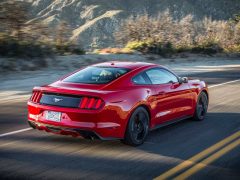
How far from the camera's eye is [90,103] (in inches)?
280

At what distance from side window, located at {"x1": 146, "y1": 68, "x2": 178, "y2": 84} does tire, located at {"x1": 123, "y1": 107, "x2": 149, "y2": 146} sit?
0.79m

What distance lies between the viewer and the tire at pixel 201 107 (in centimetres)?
1021

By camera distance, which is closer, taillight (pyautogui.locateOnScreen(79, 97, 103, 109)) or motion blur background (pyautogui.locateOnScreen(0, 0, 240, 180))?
motion blur background (pyautogui.locateOnScreen(0, 0, 240, 180))

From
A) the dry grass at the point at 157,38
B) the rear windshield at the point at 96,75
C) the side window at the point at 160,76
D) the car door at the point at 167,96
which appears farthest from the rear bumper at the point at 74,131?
the dry grass at the point at 157,38

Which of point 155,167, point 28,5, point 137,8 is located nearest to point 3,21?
point 28,5

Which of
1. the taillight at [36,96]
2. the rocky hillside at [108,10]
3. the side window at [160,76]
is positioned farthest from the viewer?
the rocky hillside at [108,10]

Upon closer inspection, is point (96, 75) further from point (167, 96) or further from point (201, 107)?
point (201, 107)

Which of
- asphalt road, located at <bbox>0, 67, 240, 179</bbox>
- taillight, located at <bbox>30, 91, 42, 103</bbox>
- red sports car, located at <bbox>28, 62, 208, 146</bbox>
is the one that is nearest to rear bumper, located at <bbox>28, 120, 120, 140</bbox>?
red sports car, located at <bbox>28, 62, 208, 146</bbox>

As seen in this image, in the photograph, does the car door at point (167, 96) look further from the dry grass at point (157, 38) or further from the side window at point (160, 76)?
the dry grass at point (157, 38)

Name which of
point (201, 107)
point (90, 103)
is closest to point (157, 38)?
point (201, 107)

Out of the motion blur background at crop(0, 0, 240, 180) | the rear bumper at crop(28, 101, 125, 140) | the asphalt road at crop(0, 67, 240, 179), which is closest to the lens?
the asphalt road at crop(0, 67, 240, 179)

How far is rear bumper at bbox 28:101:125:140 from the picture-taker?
7.07 meters

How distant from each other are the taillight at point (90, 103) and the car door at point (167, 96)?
1.43m

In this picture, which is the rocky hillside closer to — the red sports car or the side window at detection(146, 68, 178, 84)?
the side window at detection(146, 68, 178, 84)
